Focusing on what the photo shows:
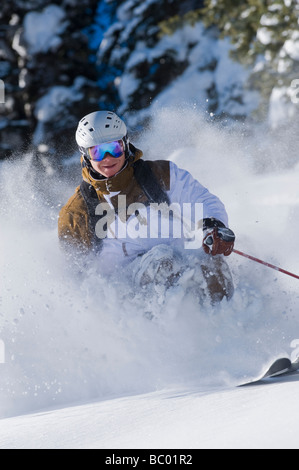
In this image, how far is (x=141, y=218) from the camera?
4258 millimetres

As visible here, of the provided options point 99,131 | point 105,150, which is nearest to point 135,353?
point 105,150

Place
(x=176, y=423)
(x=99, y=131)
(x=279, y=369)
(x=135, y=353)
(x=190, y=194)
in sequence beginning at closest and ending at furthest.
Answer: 1. (x=176, y=423)
2. (x=279, y=369)
3. (x=135, y=353)
4. (x=99, y=131)
5. (x=190, y=194)

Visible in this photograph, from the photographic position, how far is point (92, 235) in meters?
4.35

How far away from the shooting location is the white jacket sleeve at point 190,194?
13.6ft

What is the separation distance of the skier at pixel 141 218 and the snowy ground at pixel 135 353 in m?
0.21

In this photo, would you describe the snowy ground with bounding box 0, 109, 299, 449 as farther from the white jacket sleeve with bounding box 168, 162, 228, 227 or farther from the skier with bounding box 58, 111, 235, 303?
the white jacket sleeve with bounding box 168, 162, 228, 227

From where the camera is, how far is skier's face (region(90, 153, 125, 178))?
4090 millimetres

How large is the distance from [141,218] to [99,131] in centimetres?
72

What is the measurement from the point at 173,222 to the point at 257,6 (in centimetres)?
761

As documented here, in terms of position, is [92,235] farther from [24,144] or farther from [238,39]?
[24,144]

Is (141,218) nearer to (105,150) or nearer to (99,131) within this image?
(105,150)

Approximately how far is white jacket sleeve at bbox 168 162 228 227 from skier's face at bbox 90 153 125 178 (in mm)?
386

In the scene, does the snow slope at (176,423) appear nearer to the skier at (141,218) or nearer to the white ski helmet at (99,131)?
the skier at (141,218)

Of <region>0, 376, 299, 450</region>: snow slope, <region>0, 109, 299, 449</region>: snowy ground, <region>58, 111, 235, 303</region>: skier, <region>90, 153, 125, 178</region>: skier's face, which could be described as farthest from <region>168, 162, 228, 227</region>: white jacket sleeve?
<region>0, 376, 299, 450</region>: snow slope
